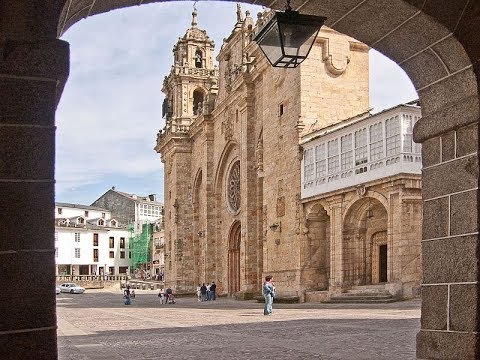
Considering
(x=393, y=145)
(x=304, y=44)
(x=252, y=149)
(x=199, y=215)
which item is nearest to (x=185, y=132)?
(x=199, y=215)

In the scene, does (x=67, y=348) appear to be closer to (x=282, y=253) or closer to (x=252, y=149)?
(x=282, y=253)

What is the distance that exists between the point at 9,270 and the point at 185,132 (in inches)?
1795

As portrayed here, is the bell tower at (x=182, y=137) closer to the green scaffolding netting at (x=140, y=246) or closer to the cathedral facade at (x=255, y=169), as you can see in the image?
the cathedral facade at (x=255, y=169)

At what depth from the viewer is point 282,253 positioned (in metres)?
29.9

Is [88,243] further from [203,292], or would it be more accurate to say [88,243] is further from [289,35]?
[289,35]

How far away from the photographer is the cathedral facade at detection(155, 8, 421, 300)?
93.2 ft

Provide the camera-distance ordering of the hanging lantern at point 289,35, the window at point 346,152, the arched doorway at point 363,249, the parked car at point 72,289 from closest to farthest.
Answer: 1. the hanging lantern at point 289,35
2. the window at point 346,152
3. the arched doorway at point 363,249
4. the parked car at point 72,289

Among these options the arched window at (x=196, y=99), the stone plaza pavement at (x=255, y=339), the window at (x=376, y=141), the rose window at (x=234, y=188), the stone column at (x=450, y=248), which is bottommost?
the stone plaza pavement at (x=255, y=339)

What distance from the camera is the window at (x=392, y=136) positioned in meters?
22.5

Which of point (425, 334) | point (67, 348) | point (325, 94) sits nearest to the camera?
point (425, 334)

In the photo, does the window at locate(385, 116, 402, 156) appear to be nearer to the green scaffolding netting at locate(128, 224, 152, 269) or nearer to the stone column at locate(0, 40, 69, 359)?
the stone column at locate(0, 40, 69, 359)

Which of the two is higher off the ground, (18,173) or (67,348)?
(18,173)

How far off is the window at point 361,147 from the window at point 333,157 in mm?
1313

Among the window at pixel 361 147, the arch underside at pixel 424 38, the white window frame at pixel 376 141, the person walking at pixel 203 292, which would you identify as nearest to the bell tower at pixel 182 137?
the person walking at pixel 203 292
